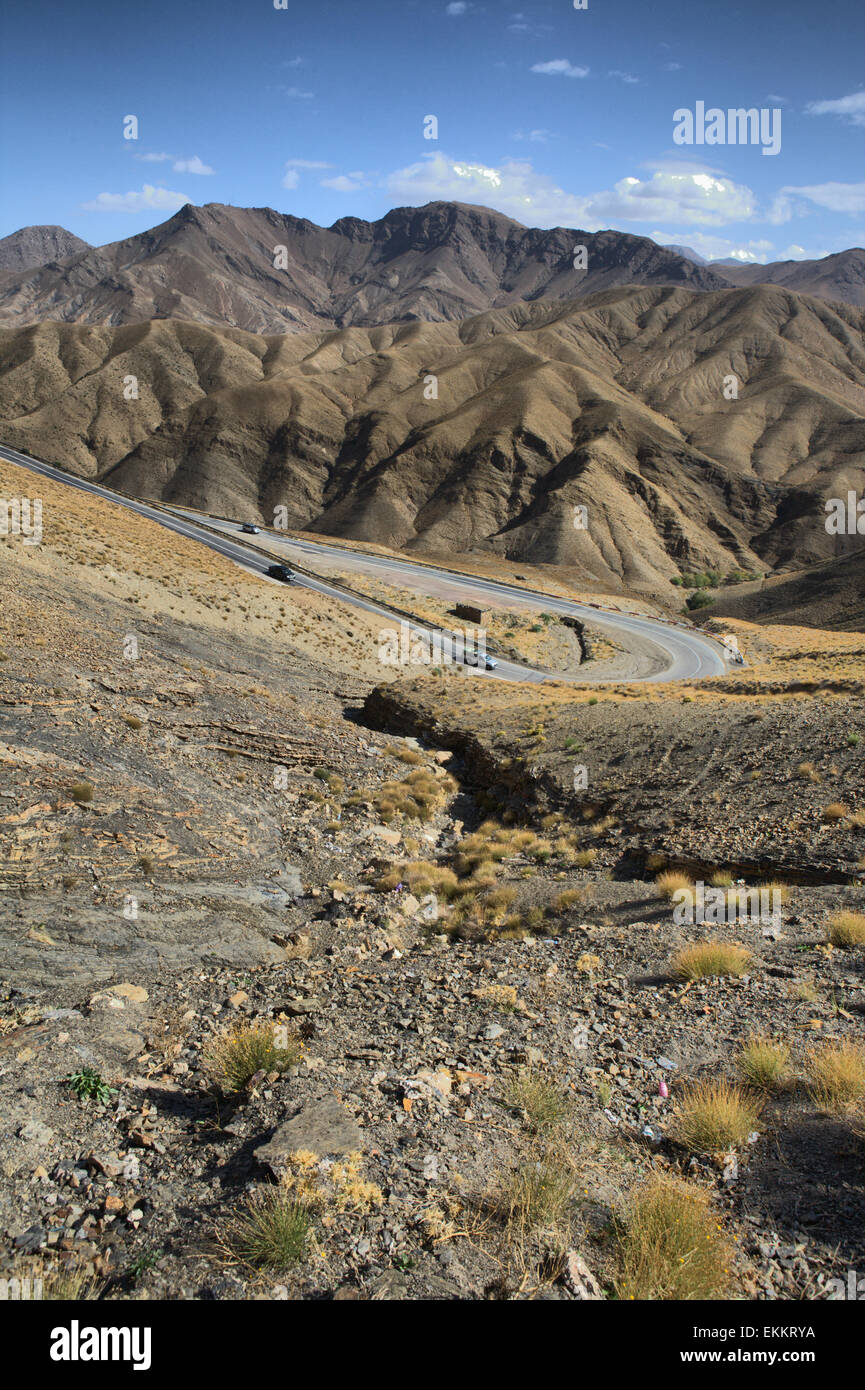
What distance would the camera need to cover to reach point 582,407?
120m

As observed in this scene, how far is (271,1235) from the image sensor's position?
4.45 metres

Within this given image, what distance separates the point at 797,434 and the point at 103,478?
113387 millimetres

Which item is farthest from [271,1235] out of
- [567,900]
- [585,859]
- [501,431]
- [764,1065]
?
[501,431]

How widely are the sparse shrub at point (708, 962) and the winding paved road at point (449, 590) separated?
1036 inches

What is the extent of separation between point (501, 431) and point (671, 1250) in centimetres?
11608

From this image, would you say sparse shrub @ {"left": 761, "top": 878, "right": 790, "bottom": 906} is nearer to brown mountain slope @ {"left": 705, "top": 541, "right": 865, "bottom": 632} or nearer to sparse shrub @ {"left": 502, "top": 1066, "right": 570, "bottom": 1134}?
sparse shrub @ {"left": 502, "top": 1066, "right": 570, "bottom": 1134}

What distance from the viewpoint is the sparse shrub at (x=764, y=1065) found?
6.02 meters

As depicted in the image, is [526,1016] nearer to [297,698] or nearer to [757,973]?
[757,973]

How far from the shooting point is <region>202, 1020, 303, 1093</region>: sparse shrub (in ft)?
21.5

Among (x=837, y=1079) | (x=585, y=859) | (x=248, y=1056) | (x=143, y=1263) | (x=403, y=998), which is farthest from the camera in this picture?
(x=585, y=859)

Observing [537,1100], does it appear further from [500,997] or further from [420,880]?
[420,880]

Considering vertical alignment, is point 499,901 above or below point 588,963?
above

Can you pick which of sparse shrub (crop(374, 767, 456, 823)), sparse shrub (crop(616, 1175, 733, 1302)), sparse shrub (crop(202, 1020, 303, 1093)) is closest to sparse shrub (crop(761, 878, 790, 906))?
sparse shrub (crop(616, 1175, 733, 1302))

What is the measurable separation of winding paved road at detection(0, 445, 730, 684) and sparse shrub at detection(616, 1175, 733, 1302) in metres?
30.1
